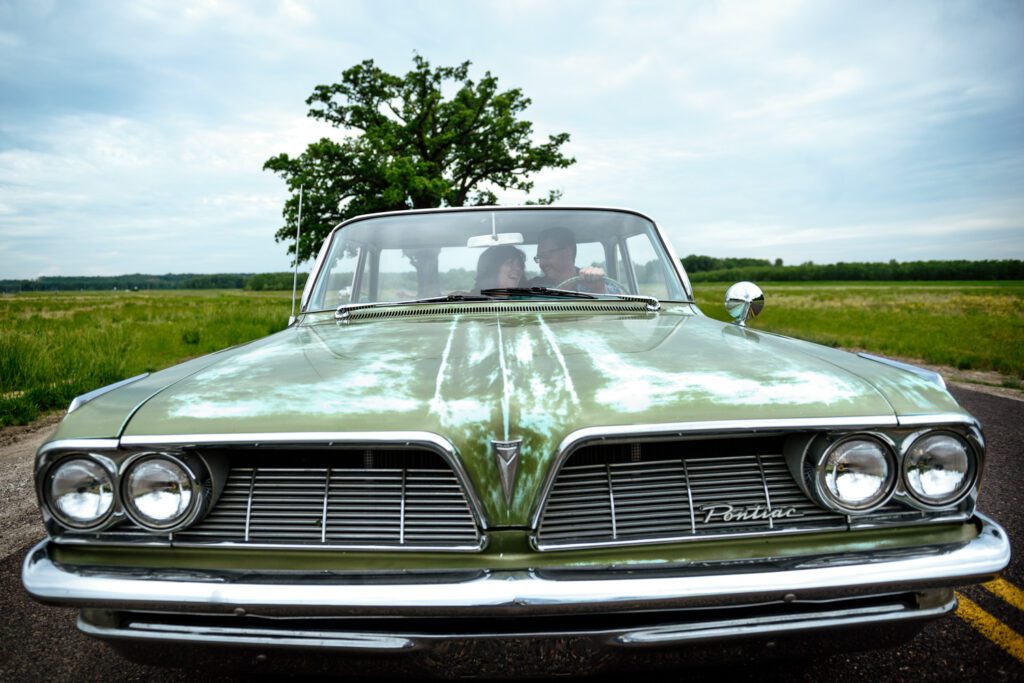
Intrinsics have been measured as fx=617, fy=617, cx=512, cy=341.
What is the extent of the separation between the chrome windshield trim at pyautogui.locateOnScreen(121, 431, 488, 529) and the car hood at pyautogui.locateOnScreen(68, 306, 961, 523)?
14 millimetres

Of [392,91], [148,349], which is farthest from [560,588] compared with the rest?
[392,91]

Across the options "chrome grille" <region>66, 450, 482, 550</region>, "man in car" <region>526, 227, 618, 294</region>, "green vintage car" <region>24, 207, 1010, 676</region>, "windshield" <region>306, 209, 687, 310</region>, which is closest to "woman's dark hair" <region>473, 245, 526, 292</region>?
"windshield" <region>306, 209, 687, 310</region>

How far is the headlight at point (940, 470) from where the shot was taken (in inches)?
53.9

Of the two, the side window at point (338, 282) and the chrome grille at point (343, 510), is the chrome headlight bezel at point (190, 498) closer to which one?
the chrome grille at point (343, 510)

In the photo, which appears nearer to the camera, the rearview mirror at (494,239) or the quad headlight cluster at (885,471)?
the quad headlight cluster at (885,471)

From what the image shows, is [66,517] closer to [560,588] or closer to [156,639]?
[156,639]

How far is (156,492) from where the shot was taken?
132 cm

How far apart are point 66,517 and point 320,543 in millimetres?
561

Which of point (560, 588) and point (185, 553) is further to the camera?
point (185, 553)

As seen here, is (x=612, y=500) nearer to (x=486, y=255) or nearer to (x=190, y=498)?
(x=190, y=498)

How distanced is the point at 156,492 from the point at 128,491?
0.06 metres

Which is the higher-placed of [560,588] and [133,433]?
[133,433]

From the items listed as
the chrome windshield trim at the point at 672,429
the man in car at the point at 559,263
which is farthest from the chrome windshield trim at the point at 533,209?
the chrome windshield trim at the point at 672,429

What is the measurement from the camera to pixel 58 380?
6746mm
